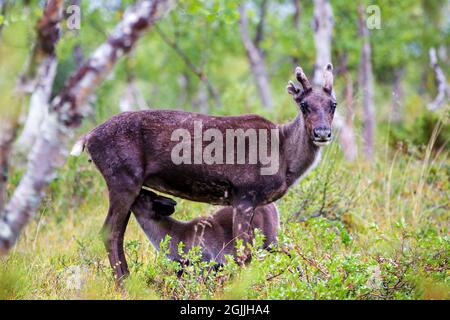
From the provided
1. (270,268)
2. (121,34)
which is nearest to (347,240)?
(270,268)

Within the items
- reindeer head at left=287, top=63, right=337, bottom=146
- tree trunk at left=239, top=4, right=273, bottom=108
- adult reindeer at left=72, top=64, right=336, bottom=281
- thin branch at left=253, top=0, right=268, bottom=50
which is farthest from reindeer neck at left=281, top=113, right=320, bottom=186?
thin branch at left=253, top=0, right=268, bottom=50

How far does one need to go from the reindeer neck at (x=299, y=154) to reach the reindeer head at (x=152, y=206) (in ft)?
4.61

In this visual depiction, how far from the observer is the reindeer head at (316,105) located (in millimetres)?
7879

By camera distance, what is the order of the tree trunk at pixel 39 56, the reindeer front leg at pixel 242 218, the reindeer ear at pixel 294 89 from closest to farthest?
the tree trunk at pixel 39 56 < the reindeer front leg at pixel 242 218 < the reindeer ear at pixel 294 89

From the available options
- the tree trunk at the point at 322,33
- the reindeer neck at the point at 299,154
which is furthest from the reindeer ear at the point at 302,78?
the tree trunk at the point at 322,33

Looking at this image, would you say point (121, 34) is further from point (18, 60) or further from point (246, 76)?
point (246, 76)

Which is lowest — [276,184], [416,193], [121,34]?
[416,193]

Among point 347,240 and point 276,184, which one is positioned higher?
point 276,184

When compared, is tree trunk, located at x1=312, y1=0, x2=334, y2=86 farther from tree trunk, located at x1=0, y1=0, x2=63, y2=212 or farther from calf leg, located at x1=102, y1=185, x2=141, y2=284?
tree trunk, located at x1=0, y1=0, x2=63, y2=212

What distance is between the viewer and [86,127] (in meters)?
13.9

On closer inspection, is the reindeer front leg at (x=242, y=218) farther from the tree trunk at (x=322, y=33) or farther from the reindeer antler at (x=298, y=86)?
the tree trunk at (x=322, y=33)
